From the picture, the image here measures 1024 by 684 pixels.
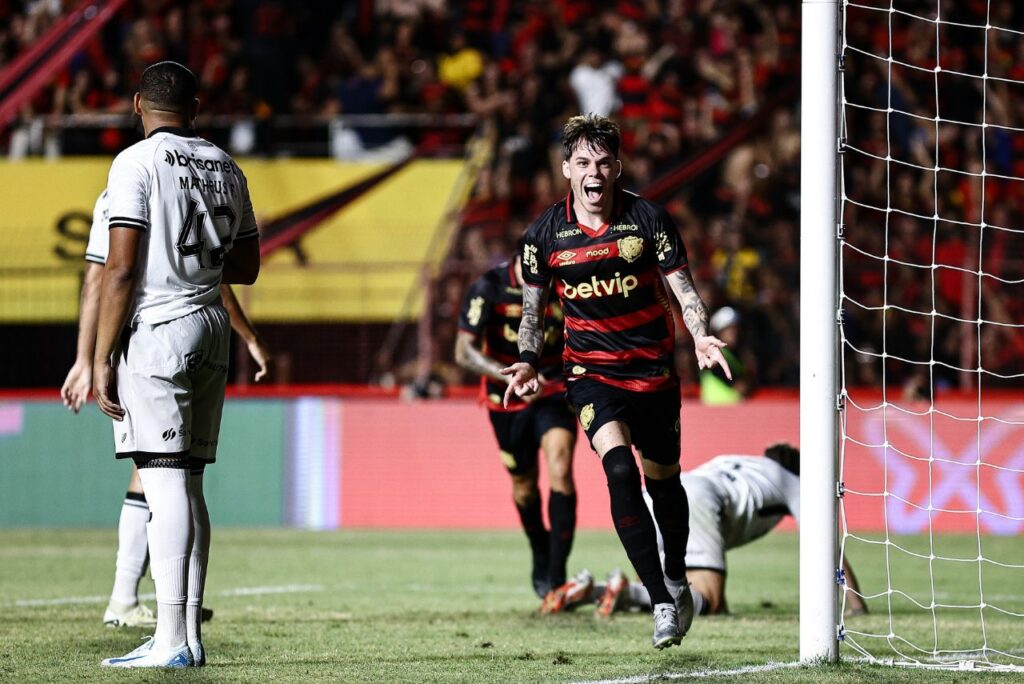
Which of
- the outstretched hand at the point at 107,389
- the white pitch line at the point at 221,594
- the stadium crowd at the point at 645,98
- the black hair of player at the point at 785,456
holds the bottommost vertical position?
the white pitch line at the point at 221,594

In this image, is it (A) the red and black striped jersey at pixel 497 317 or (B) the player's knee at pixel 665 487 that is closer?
Answer: (B) the player's knee at pixel 665 487

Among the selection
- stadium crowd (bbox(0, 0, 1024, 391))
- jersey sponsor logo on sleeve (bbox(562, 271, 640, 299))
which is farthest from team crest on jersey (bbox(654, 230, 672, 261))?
stadium crowd (bbox(0, 0, 1024, 391))

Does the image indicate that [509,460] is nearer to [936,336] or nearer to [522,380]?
[522,380]

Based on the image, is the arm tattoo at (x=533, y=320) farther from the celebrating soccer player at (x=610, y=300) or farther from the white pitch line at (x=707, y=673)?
the white pitch line at (x=707, y=673)

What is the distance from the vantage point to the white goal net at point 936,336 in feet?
33.0

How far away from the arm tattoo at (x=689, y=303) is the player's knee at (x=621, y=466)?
55 centimetres

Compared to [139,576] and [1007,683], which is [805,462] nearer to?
[1007,683]

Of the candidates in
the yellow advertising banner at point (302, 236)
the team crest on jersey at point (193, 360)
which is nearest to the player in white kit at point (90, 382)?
the team crest on jersey at point (193, 360)

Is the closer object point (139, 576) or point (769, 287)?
point (139, 576)

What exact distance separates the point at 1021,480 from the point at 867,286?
2264 millimetres

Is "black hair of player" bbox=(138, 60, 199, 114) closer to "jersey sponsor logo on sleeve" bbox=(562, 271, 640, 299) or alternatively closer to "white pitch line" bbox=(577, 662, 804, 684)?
"jersey sponsor logo on sleeve" bbox=(562, 271, 640, 299)

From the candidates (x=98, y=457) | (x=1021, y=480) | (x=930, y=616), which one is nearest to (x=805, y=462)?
(x=930, y=616)

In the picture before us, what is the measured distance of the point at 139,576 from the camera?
7.06 meters

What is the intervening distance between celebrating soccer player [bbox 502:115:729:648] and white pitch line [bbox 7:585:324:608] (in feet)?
11.2
